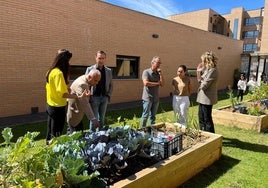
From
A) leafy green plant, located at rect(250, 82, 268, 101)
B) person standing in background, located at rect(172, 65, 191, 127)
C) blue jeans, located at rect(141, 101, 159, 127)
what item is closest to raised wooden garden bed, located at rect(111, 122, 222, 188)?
person standing in background, located at rect(172, 65, 191, 127)

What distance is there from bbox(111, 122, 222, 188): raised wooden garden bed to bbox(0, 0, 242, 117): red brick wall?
6.16m

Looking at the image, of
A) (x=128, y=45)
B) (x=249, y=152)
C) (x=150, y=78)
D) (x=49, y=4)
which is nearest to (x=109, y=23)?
(x=128, y=45)

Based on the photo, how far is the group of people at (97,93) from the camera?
352 centimetres

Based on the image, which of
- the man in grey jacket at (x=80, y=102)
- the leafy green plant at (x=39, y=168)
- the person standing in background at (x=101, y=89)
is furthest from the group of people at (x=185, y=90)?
the leafy green plant at (x=39, y=168)

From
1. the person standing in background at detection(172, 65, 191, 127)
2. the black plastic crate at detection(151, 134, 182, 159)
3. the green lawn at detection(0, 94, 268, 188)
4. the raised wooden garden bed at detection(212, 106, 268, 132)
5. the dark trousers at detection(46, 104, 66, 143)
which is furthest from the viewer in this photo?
the raised wooden garden bed at detection(212, 106, 268, 132)

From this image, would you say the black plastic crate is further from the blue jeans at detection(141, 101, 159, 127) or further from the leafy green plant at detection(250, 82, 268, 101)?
the leafy green plant at detection(250, 82, 268, 101)

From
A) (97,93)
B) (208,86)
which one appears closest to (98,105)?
(97,93)

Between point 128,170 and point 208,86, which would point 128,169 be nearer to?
point 128,170

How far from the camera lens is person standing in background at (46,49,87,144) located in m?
3.49

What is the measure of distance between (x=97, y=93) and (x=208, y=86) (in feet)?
7.50

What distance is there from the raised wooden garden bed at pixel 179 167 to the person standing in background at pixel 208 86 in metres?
0.72

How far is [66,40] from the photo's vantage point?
915cm

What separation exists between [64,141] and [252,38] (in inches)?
2306

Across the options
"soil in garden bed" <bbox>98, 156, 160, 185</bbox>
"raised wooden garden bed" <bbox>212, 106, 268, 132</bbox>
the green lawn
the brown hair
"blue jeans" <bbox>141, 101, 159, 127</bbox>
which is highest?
the brown hair
